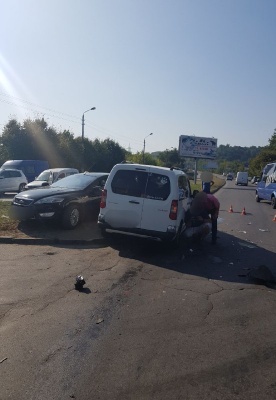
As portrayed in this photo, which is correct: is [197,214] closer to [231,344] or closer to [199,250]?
[199,250]

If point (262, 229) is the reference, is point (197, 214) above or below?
above

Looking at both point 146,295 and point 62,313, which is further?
point 146,295

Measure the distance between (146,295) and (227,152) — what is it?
649 feet

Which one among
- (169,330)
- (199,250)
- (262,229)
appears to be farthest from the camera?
(262,229)

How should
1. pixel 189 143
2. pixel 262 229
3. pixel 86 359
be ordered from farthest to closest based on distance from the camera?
pixel 189 143 < pixel 262 229 < pixel 86 359

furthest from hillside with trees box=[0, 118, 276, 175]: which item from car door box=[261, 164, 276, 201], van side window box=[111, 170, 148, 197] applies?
van side window box=[111, 170, 148, 197]

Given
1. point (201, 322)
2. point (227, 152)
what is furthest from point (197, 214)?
point (227, 152)

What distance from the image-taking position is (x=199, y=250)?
948cm

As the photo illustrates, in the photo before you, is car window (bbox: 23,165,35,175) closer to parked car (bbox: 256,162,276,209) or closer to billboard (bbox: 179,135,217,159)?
parked car (bbox: 256,162,276,209)

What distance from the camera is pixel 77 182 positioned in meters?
11.8

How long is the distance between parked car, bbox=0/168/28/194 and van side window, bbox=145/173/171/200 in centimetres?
1961

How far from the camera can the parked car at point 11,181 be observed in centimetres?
2656

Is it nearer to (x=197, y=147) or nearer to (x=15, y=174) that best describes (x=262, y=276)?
(x=15, y=174)

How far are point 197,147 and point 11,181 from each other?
33.5 meters
